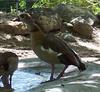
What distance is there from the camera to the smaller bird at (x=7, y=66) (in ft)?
21.7

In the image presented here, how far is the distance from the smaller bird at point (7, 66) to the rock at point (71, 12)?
951cm

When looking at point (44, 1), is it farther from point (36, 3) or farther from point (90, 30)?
point (90, 30)

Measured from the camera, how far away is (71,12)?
54.4 feet

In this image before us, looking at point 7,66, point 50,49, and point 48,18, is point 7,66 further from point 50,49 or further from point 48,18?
point 48,18

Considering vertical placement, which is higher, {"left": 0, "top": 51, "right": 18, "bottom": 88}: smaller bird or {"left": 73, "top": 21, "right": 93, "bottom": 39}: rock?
{"left": 0, "top": 51, "right": 18, "bottom": 88}: smaller bird

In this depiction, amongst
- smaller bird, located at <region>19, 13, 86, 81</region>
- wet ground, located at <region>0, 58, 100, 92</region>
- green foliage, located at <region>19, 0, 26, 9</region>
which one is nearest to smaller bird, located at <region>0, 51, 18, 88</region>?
wet ground, located at <region>0, 58, 100, 92</region>

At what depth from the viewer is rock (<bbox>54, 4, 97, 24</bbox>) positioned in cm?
1630

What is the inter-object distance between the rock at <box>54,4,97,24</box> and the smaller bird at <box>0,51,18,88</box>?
951 centimetres

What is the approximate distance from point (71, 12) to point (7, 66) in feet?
33.6

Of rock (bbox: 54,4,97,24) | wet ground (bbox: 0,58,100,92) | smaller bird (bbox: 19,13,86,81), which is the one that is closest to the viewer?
wet ground (bbox: 0,58,100,92)

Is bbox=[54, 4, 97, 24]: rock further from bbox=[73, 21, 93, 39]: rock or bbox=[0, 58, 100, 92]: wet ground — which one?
bbox=[0, 58, 100, 92]: wet ground

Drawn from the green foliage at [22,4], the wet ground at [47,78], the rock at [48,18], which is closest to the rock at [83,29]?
the rock at [48,18]

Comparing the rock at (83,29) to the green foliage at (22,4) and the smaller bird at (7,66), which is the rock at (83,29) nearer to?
the green foliage at (22,4)

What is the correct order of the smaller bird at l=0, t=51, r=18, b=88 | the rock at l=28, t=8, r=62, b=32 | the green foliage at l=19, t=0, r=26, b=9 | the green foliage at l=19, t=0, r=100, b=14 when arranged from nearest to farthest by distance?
the smaller bird at l=0, t=51, r=18, b=88 → the rock at l=28, t=8, r=62, b=32 → the green foliage at l=19, t=0, r=26, b=9 → the green foliage at l=19, t=0, r=100, b=14
